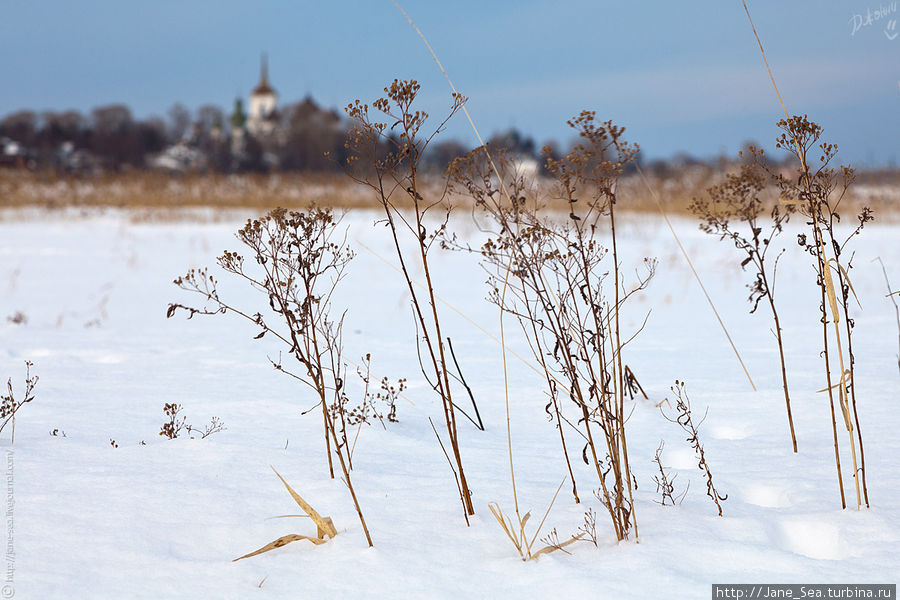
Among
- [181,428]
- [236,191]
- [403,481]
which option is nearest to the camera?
[403,481]

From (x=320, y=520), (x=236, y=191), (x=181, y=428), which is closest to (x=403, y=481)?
(x=320, y=520)

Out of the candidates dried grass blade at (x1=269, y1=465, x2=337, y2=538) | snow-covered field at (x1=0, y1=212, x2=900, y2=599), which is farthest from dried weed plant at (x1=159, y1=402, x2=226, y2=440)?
dried grass blade at (x1=269, y1=465, x2=337, y2=538)

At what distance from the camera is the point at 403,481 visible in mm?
2172

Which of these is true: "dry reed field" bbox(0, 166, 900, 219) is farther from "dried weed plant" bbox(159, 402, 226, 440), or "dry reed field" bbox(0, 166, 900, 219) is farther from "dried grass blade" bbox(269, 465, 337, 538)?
"dried grass blade" bbox(269, 465, 337, 538)

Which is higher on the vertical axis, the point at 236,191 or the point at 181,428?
the point at 236,191

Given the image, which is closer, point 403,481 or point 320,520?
point 320,520

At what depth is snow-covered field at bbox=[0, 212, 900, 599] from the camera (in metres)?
1.64

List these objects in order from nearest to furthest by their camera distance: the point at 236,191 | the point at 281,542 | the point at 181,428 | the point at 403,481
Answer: the point at 281,542 < the point at 403,481 < the point at 181,428 < the point at 236,191

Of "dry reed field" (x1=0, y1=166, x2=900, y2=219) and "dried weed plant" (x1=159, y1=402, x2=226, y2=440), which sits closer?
"dried weed plant" (x1=159, y1=402, x2=226, y2=440)

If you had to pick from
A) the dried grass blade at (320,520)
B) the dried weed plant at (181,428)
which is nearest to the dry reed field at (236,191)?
the dried weed plant at (181,428)

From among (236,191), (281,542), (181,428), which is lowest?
(281,542)

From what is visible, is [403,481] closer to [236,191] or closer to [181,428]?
[181,428]

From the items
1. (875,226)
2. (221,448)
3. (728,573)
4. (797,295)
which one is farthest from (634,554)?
(875,226)

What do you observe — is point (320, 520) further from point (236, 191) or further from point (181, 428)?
point (236, 191)
